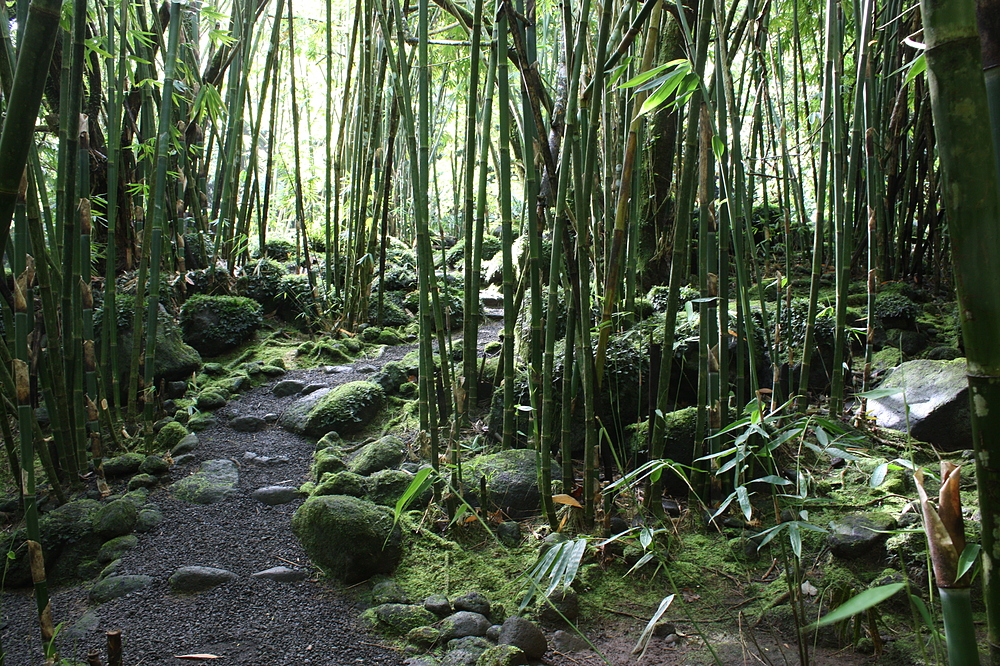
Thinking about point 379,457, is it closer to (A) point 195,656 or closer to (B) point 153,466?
(B) point 153,466

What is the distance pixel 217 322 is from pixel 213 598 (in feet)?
6.08

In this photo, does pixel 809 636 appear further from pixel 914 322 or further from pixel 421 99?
pixel 914 322

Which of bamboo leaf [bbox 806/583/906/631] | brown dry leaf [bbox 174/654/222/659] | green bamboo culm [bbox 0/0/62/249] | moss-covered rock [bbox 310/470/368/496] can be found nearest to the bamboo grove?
green bamboo culm [bbox 0/0/62/249]

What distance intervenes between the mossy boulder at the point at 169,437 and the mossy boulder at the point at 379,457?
1.87ft

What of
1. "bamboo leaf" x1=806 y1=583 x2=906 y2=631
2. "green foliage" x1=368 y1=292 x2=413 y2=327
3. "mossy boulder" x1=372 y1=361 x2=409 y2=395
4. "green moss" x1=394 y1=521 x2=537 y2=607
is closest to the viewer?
"bamboo leaf" x1=806 y1=583 x2=906 y2=631

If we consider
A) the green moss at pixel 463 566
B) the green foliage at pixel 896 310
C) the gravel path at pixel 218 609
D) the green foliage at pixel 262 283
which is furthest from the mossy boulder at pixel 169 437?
the green foliage at pixel 896 310

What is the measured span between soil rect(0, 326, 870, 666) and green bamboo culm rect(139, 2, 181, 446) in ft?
1.73

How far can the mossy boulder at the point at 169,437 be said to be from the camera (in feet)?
6.21

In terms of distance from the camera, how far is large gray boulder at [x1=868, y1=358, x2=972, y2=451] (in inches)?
62.5

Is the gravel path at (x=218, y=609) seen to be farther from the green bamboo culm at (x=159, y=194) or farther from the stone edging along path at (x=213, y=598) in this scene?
the green bamboo culm at (x=159, y=194)

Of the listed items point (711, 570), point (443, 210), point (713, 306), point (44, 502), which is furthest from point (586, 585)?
point (443, 210)

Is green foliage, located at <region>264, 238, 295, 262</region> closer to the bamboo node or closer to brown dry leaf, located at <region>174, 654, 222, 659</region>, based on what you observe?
the bamboo node

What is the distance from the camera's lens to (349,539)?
4.17 feet

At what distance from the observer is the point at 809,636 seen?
102 centimetres
